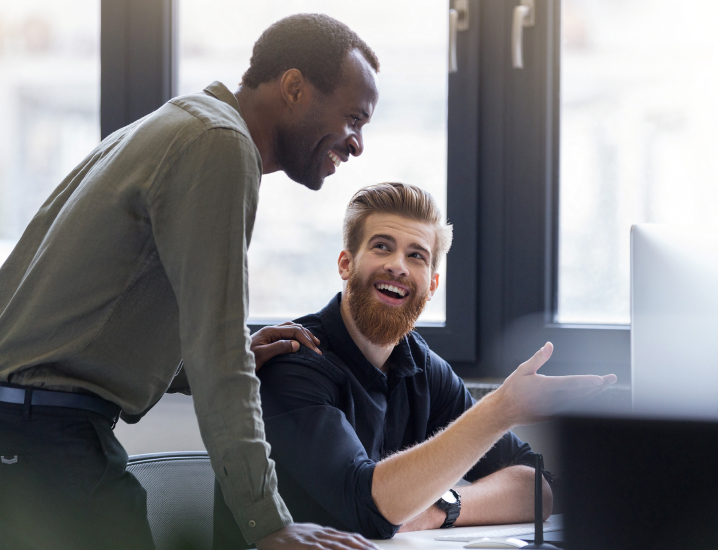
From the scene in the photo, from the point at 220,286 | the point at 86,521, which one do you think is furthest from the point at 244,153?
the point at 86,521

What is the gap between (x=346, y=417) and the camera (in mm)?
1385

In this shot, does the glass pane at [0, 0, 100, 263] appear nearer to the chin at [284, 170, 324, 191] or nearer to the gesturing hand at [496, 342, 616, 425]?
the chin at [284, 170, 324, 191]

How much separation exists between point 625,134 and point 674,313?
121 centimetres

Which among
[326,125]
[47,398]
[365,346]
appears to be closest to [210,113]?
[326,125]

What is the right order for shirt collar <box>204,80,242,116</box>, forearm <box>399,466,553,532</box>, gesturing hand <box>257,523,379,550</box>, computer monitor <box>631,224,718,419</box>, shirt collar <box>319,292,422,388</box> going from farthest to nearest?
shirt collar <box>319,292,422,388</box>, forearm <box>399,466,553,532</box>, shirt collar <box>204,80,242,116</box>, computer monitor <box>631,224,718,419</box>, gesturing hand <box>257,523,379,550</box>

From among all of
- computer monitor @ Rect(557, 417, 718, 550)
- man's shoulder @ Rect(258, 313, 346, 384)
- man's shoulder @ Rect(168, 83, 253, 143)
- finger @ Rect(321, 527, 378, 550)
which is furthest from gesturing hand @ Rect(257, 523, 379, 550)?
man's shoulder @ Rect(258, 313, 346, 384)

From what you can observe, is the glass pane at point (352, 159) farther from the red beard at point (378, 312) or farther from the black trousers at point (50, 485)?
the black trousers at point (50, 485)

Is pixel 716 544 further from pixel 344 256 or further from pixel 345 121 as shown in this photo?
pixel 344 256

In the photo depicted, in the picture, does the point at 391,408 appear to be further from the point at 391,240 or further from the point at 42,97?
the point at 42,97

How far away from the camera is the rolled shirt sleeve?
2.53 ft

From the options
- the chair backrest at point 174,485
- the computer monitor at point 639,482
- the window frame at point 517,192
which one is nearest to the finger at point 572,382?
the computer monitor at point 639,482

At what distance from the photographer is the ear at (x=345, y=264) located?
159cm

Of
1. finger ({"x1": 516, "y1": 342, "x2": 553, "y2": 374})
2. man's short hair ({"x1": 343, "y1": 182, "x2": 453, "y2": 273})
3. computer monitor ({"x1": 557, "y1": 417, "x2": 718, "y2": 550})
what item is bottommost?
computer monitor ({"x1": 557, "y1": 417, "x2": 718, "y2": 550})

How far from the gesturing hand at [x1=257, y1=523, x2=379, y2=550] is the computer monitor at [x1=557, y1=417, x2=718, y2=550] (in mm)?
222
